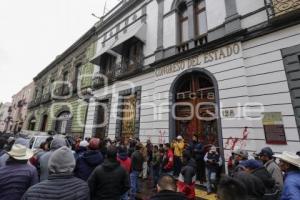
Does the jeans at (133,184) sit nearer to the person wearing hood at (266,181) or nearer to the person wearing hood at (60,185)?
the person wearing hood at (266,181)

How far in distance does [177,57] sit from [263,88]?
4160mm

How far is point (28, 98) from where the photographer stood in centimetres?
3366

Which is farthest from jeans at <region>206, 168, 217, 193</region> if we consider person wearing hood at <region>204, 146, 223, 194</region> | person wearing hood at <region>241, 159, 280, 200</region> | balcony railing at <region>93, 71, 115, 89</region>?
balcony railing at <region>93, 71, 115, 89</region>

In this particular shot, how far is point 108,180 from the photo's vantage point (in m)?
3.06

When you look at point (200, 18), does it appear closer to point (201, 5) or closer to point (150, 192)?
point (201, 5)

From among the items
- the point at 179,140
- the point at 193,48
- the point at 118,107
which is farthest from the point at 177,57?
the point at 118,107

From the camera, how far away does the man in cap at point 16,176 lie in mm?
2361

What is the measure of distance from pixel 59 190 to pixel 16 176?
1023 mm

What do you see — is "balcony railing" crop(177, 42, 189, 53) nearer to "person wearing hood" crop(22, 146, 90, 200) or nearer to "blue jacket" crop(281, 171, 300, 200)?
"blue jacket" crop(281, 171, 300, 200)

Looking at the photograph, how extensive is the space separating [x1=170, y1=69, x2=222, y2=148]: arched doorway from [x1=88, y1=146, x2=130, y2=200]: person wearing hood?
5.08 meters

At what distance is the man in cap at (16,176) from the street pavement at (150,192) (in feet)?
12.7

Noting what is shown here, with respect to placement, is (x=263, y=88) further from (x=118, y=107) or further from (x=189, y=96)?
(x=118, y=107)

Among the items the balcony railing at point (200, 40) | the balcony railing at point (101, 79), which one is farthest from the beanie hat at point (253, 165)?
the balcony railing at point (101, 79)

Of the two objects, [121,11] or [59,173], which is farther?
[121,11]
